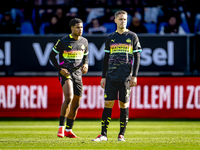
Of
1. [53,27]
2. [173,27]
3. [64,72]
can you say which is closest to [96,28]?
[53,27]

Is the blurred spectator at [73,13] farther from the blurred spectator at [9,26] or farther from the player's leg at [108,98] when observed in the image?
the player's leg at [108,98]

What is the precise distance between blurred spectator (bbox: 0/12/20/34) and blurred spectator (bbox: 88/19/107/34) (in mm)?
2465

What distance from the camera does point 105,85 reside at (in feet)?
19.7

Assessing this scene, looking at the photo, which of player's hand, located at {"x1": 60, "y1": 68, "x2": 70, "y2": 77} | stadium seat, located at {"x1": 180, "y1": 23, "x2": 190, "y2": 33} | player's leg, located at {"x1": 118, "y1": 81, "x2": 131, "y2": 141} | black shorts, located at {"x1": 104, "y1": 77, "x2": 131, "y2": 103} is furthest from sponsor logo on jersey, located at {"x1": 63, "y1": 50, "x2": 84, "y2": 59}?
stadium seat, located at {"x1": 180, "y1": 23, "x2": 190, "y2": 33}

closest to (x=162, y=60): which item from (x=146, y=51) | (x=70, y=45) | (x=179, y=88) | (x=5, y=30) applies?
(x=146, y=51)

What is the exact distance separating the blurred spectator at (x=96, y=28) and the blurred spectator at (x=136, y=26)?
0.90m

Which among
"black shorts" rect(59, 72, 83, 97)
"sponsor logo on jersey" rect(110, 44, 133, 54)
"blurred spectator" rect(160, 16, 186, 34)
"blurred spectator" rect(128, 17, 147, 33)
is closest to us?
"sponsor logo on jersey" rect(110, 44, 133, 54)

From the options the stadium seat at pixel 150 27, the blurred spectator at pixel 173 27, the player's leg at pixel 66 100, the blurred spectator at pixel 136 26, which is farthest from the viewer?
the stadium seat at pixel 150 27

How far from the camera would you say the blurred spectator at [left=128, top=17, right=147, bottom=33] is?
1319 centimetres

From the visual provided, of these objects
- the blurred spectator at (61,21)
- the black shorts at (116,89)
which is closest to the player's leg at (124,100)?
the black shorts at (116,89)

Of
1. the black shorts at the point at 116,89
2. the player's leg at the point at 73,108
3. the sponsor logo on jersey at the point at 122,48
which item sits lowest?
the player's leg at the point at 73,108

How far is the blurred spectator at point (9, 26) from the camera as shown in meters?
13.4

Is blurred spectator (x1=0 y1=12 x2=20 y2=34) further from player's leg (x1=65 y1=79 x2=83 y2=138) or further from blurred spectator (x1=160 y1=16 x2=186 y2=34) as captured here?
player's leg (x1=65 y1=79 x2=83 y2=138)

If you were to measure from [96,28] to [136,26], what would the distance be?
4.36ft
